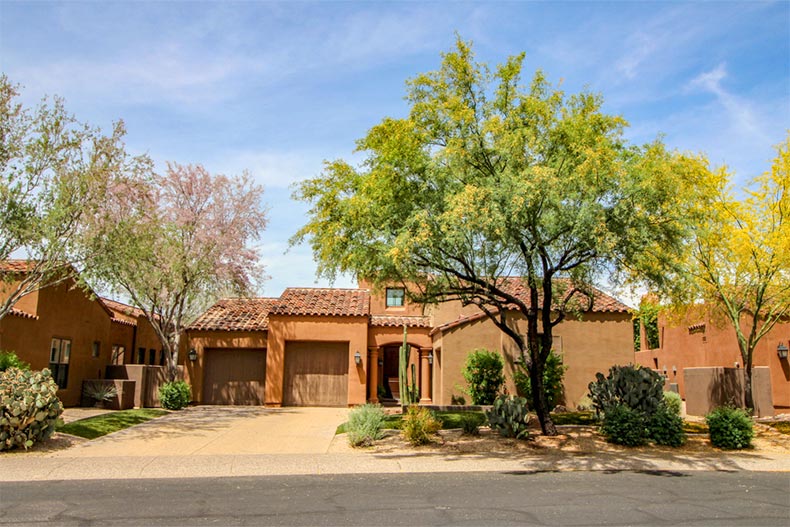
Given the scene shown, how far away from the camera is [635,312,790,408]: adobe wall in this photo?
22969 millimetres

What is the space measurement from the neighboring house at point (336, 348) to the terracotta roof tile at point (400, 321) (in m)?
0.05

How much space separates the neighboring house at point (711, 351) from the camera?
21.7 meters

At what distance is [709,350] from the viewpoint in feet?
90.6

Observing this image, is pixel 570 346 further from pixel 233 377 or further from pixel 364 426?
pixel 233 377

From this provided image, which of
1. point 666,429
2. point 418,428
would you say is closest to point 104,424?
point 418,428

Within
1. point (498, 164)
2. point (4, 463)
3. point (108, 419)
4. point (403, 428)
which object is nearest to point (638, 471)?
point (403, 428)

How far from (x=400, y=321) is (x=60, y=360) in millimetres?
13154

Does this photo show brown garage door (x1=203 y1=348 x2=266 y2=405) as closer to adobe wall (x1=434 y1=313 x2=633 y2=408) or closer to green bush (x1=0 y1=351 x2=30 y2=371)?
adobe wall (x1=434 y1=313 x2=633 y2=408)

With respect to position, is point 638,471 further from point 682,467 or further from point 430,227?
point 430,227

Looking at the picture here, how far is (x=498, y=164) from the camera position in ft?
45.3

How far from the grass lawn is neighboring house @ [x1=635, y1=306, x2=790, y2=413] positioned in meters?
17.5

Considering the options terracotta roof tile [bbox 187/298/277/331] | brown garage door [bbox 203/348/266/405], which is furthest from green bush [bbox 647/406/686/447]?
brown garage door [bbox 203/348/266/405]

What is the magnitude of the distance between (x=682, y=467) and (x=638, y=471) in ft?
3.73

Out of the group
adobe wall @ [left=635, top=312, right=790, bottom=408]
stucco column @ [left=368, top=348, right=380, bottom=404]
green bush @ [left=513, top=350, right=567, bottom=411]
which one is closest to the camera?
green bush @ [left=513, top=350, right=567, bottom=411]
